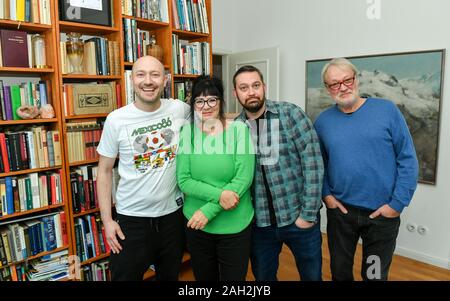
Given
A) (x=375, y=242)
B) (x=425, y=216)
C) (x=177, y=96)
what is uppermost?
(x=177, y=96)

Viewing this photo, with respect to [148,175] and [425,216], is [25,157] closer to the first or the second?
[148,175]

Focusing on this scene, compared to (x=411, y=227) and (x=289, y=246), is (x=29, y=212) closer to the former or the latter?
(x=289, y=246)

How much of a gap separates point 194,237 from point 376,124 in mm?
1060

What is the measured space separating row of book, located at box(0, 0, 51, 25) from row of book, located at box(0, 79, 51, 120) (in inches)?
14.8

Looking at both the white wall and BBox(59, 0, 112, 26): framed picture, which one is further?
the white wall

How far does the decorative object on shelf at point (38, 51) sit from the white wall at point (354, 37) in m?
2.12

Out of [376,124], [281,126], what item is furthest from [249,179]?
[376,124]

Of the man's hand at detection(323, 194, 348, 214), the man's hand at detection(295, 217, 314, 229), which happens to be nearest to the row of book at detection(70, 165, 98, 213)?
the man's hand at detection(295, 217, 314, 229)

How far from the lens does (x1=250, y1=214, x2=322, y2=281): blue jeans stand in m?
1.75

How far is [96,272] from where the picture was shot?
245cm

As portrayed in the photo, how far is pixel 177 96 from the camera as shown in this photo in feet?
9.02

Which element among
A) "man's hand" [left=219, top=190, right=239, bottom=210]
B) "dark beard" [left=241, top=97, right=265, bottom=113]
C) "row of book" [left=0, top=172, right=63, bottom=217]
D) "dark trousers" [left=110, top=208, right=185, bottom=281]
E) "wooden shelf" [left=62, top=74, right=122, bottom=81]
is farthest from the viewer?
"wooden shelf" [left=62, top=74, right=122, bottom=81]

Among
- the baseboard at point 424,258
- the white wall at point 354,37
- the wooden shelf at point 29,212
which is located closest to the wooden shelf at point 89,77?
the wooden shelf at point 29,212

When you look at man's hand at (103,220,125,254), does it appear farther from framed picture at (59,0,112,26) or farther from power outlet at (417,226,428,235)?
power outlet at (417,226,428,235)
